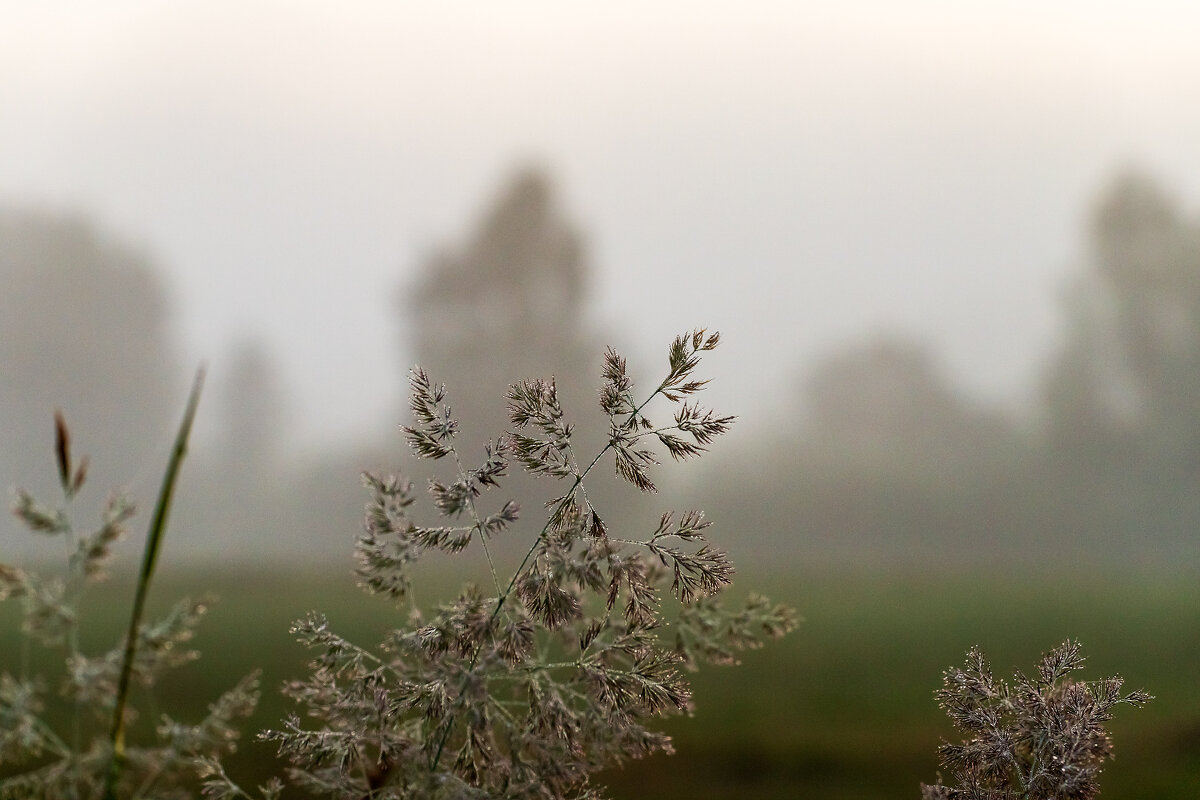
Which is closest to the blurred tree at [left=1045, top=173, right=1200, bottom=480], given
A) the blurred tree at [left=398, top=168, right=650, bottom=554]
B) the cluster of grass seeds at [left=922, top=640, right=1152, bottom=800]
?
the blurred tree at [left=398, top=168, right=650, bottom=554]

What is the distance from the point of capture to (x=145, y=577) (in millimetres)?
1544

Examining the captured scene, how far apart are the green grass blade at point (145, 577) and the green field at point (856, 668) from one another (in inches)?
47.0

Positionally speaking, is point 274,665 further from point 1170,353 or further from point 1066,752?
point 1170,353

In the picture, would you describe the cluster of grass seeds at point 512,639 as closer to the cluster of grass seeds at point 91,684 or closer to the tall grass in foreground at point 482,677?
the tall grass in foreground at point 482,677

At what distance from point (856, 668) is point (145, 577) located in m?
10.5

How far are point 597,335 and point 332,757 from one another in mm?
25936

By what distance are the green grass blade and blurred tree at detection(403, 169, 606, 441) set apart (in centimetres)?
2447

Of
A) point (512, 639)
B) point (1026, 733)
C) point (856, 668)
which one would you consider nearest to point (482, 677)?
point (512, 639)

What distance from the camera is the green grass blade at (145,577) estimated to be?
1485 millimetres

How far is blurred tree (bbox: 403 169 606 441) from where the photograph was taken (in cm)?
2756

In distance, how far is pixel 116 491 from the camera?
5.77 ft

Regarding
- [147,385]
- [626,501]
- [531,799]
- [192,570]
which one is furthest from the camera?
[147,385]

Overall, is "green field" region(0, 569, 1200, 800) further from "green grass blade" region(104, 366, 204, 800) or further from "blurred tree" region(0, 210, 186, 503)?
"blurred tree" region(0, 210, 186, 503)

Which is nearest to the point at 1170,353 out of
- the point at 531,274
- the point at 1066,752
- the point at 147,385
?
the point at 531,274
